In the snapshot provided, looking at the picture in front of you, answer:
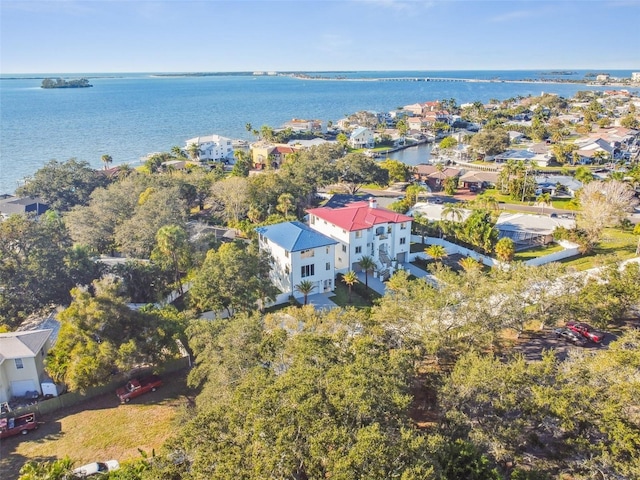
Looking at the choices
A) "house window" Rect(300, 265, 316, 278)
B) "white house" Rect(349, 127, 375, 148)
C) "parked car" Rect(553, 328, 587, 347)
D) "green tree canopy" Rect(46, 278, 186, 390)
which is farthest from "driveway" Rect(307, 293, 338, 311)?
"white house" Rect(349, 127, 375, 148)

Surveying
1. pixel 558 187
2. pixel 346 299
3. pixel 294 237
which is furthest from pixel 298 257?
pixel 558 187

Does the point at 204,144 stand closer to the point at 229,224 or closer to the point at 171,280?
the point at 229,224

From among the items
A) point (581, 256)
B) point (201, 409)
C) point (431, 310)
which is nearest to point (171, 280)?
point (201, 409)

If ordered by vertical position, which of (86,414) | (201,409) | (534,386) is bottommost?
(86,414)

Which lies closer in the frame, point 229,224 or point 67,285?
point 67,285

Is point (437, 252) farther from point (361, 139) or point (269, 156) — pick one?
point (361, 139)

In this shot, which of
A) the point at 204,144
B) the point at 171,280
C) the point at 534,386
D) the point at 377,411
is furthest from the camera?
the point at 204,144

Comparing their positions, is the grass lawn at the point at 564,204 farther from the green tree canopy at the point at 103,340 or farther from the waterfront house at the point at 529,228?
the green tree canopy at the point at 103,340
